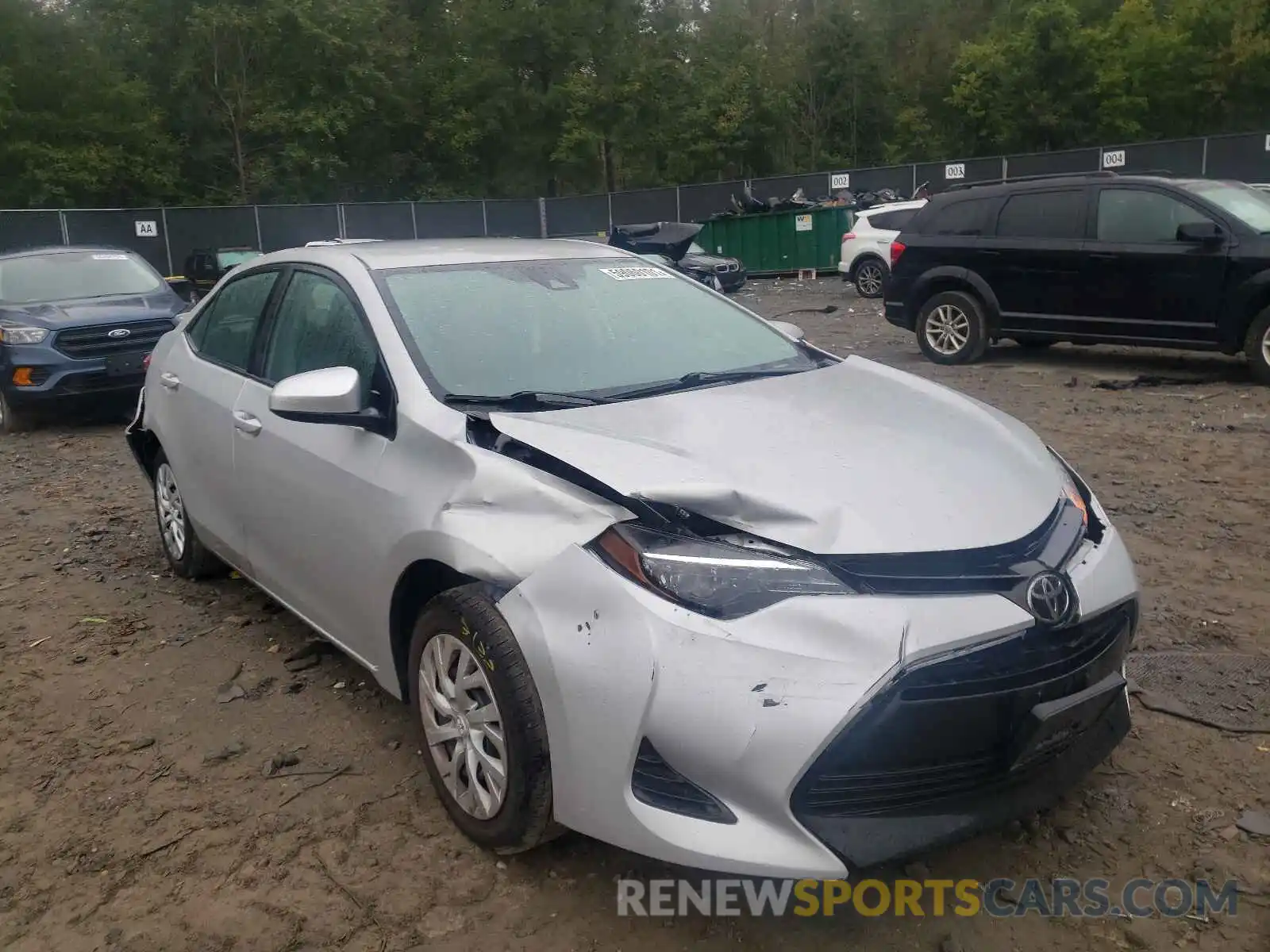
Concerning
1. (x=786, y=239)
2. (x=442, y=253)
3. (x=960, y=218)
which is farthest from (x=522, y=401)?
(x=786, y=239)

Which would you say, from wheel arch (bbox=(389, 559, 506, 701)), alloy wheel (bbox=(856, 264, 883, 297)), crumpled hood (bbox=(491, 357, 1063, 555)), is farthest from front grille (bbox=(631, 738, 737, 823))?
alloy wheel (bbox=(856, 264, 883, 297))

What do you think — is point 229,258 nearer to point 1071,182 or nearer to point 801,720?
point 1071,182

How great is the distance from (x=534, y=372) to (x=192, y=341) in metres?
2.25

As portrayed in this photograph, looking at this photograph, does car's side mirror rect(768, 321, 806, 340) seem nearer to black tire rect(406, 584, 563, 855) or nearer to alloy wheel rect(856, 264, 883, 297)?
black tire rect(406, 584, 563, 855)

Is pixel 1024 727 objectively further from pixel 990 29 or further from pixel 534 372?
pixel 990 29

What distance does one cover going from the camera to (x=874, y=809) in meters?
2.39

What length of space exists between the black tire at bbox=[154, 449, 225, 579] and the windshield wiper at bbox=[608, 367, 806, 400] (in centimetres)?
257

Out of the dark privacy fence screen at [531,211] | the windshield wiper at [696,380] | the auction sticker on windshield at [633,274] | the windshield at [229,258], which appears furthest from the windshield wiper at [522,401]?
the dark privacy fence screen at [531,211]

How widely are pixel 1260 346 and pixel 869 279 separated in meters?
9.98

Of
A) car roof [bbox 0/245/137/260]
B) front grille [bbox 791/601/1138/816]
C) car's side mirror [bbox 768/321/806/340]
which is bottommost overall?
front grille [bbox 791/601/1138/816]

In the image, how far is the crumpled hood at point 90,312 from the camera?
9.55m

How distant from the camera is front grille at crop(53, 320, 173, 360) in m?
9.52

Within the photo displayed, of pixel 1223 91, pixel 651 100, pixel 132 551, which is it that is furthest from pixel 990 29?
pixel 132 551

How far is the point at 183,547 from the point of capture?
520cm
